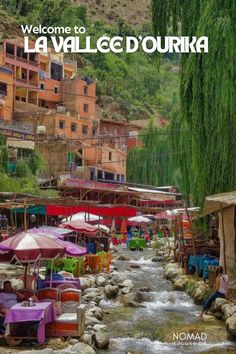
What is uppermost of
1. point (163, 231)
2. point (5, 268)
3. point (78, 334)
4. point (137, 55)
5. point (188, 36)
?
point (137, 55)

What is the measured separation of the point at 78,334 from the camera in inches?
367

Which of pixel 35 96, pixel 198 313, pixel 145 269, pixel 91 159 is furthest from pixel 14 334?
pixel 35 96

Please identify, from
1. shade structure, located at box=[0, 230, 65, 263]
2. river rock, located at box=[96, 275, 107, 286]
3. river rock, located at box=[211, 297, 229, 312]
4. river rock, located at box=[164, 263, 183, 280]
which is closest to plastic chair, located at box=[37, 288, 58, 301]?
shade structure, located at box=[0, 230, 65, 263]

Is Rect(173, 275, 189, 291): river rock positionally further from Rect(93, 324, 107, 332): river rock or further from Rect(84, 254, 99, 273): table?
Rect(93, 324, 107, 332): river rock

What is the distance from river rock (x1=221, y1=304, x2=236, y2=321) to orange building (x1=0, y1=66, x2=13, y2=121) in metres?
39.0

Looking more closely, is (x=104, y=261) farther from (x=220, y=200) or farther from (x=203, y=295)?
A: (x=220, y=200)

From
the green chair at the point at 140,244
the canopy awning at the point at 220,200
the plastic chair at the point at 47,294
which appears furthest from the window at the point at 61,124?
the plastic chair at the point at 47,294

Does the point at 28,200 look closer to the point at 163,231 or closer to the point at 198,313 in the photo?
the point at 198,313

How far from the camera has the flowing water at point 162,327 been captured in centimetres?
953

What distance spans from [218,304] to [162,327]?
1474 mm

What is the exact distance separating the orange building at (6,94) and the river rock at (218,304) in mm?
38514

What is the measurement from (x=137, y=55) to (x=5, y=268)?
100 meters

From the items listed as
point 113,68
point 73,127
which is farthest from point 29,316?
point 113,68

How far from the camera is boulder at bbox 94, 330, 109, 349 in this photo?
30.5 feet
